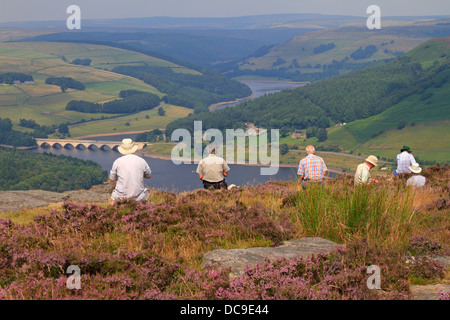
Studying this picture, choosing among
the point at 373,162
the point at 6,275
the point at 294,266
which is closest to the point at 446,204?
the point at 373,162

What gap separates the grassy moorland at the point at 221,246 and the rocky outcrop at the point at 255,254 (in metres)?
0.33

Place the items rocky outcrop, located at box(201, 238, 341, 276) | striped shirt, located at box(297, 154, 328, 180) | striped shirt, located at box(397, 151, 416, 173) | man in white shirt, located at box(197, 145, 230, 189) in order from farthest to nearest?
striped shirt, located at box(397, 151, 416, 173)
man in white shirt, located at box(197, 145, 230, 189)
striped shirt, located at box(297, 154, 328, 180)
rocky outcrop, located at box(201, 238, 341, 276)

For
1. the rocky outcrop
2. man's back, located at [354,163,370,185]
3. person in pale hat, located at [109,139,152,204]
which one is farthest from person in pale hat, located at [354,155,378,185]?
person in pale hat, located at [109,139,152,204]

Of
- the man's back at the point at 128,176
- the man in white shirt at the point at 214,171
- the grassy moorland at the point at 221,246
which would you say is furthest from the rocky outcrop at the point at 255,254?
the man in white shirt at the point at 214,171

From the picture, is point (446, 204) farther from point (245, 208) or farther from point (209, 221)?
point (209, 221)

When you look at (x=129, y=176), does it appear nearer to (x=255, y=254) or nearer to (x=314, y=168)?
(x=255, y=254)

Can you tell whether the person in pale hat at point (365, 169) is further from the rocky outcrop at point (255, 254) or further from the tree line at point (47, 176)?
the tree line at point (47, 176)

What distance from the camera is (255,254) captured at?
9.00 metres

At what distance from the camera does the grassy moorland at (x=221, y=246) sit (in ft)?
23.7

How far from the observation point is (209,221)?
1158cm

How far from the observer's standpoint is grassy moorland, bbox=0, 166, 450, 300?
7223mm

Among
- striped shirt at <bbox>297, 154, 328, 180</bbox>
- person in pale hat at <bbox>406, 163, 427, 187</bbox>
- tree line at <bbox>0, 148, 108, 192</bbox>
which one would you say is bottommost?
tree line at <bbox>0, 148, 108, 192</bbox>

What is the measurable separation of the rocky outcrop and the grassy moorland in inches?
13.2

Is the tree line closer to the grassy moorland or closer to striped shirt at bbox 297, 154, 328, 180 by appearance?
striped shirt at bbox 297, 154, 328, 180
